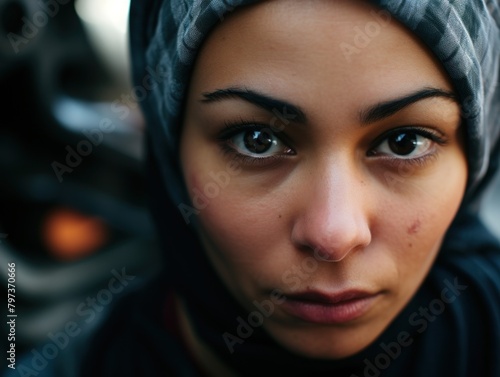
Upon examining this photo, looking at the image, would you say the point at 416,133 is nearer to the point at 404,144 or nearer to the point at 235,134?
the point at 404,144

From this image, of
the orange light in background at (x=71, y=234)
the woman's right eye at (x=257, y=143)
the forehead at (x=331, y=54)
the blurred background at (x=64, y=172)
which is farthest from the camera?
the orange light in background at (x=71, y=234)

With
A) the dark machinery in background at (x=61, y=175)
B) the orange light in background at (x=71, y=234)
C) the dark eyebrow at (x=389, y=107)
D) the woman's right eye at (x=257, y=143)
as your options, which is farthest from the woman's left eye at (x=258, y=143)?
the orange light in background at (x=71, y=234)

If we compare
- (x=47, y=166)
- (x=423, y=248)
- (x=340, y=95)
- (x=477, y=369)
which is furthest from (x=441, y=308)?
(x=47, y=166)

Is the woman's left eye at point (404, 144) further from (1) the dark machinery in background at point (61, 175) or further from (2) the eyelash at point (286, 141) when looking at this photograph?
(1) the dark machinery in background at point (61, 175)

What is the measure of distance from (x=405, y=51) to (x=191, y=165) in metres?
0.42

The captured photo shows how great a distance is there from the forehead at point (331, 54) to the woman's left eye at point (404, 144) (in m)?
0.09

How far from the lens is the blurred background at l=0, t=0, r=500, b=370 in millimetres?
1852

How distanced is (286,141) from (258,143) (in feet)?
0.19

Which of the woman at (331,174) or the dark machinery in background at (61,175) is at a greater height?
the woman at (331,174)

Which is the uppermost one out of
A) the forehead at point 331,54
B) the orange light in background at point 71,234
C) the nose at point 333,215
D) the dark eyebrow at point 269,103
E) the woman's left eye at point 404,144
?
the forehead at point 331,54

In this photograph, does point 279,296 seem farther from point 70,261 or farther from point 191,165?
point 70,261

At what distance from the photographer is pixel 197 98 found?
1035 mm

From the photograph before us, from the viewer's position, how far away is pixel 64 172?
2041mm

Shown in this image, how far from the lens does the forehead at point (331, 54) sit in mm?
888
